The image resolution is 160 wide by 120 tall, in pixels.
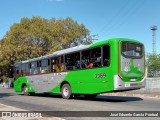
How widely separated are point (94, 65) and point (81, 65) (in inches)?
50.4

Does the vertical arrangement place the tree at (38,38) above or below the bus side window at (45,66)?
above

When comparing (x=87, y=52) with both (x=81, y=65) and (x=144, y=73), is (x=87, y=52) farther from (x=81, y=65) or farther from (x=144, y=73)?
(x=144, y=73)

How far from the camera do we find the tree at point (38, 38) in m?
48.8

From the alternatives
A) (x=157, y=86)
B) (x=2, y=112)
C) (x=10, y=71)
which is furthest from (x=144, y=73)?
(x=10, y=71)

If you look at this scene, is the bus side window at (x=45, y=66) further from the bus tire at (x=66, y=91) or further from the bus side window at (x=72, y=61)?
the bus side window at (x=72, y=61)

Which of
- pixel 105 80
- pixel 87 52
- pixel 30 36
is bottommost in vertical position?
pixel 105 80

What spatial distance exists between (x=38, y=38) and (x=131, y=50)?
3599cm

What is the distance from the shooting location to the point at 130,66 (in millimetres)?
15219

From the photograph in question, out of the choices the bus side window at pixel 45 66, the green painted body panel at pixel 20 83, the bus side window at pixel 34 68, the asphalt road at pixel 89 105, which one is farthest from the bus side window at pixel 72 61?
the green painted body panel at pixel 20 83

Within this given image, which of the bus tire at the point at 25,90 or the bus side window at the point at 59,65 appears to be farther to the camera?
the bus tire at the point at 25,90

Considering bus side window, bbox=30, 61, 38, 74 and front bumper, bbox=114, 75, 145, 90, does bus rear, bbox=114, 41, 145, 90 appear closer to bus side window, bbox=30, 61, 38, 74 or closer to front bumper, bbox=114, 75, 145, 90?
front bumper, bbox=114, 75, 145, 90

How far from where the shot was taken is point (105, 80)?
15164 millimetres

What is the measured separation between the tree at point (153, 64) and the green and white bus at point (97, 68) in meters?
21.1

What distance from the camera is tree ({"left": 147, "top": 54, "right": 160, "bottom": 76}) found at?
3824 centimetres
